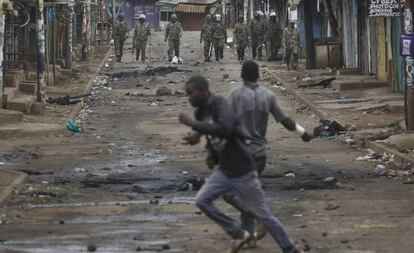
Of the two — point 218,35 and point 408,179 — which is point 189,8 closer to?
point 218,35

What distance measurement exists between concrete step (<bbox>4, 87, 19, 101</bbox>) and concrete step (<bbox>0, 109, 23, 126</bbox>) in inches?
81.1

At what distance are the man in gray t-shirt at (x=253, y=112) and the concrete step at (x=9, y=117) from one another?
40.6 feet

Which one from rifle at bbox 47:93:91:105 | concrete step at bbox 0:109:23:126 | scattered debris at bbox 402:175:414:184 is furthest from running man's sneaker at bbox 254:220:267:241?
rifle at bbox 47:93:91:105

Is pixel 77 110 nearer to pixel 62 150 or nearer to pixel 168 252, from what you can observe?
pixel 62 150

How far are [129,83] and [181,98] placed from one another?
5.89 meters

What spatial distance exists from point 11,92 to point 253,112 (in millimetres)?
16352

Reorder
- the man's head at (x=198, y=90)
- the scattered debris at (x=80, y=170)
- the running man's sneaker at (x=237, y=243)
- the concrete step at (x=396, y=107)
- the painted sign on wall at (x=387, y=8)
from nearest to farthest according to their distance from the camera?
the man's head at (x=198, y=90) < the running man's sneaker at (x=237, y=243) < the scattered debris at (x=80, y=170) < the painted sign on wall at (x=387, y=8) < the concrete step at (x=396, y=107)

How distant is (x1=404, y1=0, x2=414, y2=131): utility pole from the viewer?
17.3m

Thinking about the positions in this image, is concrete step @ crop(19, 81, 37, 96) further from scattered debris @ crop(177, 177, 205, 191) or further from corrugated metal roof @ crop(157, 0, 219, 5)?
corrugated metal roof @ crop(157, 0, 219, 5)

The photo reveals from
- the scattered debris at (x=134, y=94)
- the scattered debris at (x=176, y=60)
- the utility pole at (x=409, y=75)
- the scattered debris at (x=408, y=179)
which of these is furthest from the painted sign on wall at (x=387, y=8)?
the scattered debris at (x=176, y=60)

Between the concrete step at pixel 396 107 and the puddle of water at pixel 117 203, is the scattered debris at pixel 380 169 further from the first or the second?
the concrete step at pixel 396 107

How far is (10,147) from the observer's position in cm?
1847

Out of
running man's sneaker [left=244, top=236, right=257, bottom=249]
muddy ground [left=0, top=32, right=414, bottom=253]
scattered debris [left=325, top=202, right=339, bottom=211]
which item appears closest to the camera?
running man's sneaker [left=244, top=236, right=257, bottom=249]

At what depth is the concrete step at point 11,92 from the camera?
24.1 metres
